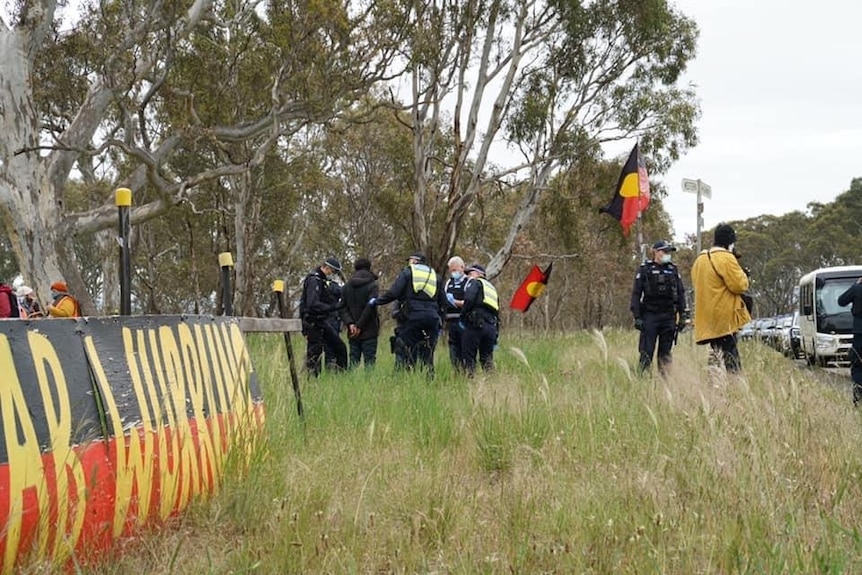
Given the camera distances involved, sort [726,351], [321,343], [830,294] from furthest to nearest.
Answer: [830,294]
[321,343]
[726,351]

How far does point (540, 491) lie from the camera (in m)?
3.94

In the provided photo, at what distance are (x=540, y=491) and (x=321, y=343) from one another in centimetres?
663

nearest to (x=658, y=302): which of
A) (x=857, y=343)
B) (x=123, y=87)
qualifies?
(x=857, y=343)

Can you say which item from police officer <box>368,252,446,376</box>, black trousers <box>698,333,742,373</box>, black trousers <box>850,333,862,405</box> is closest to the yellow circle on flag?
police officer <box>368,252,446,376</box>

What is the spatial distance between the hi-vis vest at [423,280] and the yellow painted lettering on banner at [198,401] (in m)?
5.76

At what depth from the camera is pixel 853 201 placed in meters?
47.2

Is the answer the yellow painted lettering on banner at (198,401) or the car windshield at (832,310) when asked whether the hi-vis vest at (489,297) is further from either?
the car windshield at (832,310)

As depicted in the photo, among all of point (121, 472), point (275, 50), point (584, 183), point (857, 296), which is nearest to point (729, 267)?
point (857, 296)

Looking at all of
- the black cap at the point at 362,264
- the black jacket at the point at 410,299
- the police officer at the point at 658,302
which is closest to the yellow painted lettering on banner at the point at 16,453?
the black jacket at the point at 410,299

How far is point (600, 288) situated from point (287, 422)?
39967mm

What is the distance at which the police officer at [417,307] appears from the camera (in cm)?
969

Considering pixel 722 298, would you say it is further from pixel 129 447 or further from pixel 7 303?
pixel 7 303

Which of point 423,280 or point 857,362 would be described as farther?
point 423,280

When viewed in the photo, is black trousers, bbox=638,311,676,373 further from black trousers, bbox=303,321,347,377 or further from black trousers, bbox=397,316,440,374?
black trousers, bbox=303,321,347,377
